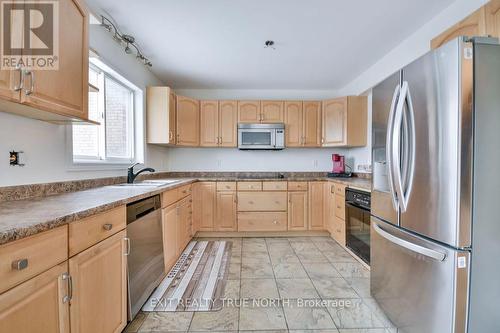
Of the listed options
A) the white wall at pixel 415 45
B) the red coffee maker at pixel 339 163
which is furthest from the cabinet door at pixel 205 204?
the white wall at pixel 415 45

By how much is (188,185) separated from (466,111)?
111 inches

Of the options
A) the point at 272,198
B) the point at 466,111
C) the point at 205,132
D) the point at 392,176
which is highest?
the point at 205,132

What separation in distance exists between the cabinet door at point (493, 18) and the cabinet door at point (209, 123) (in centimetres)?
316

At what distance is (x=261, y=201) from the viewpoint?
359 cm

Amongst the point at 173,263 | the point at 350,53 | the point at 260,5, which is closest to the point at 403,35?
the point at 350,53

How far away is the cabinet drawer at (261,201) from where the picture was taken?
11.7ft

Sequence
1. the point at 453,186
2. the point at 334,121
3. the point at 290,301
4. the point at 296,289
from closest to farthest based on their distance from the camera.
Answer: the point at 453,186 → the point at 290,301 → the point at 296,289 → the point at 334,121

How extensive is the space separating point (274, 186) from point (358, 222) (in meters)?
1.30

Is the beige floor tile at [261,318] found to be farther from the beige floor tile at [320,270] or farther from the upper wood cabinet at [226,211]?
the upper wood cabinet at [226,211]

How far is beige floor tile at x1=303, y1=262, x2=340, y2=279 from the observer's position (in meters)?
2.37

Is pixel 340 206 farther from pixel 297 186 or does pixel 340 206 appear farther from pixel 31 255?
pixel 31 255

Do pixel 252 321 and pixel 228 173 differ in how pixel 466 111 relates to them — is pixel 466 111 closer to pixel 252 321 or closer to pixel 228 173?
pixel 252 321

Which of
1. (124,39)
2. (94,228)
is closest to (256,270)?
(94,228)

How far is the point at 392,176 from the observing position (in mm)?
1481
